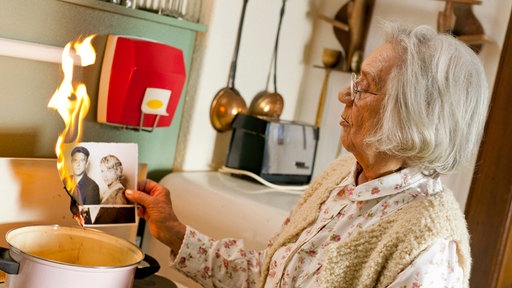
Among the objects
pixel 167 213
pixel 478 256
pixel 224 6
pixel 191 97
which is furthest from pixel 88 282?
pixel 478 256

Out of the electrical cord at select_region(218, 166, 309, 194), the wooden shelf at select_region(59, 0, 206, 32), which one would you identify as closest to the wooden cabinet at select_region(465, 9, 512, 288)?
the electrical cord at select_region(218, 166, 309, 194)

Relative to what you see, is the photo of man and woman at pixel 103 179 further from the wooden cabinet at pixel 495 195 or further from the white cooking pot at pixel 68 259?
the wooden cabinet at pixel 495 195

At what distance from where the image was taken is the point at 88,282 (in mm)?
1318

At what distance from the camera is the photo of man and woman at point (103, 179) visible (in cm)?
155

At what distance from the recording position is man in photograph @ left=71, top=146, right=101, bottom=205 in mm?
1545

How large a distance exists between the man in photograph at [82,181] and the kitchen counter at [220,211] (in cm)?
54

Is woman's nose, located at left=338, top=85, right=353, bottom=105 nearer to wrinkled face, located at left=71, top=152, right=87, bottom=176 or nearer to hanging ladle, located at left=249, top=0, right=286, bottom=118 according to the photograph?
wrinkled face, located at left=71, top=152, right=87, bottom=176

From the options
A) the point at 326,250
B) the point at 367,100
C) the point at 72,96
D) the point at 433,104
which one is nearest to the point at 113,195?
the point at 72,96

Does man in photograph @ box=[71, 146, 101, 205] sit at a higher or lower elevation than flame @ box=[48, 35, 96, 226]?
lower

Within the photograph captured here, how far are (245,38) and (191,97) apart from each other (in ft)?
0.92

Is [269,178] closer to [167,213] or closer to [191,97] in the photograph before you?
[191,97]

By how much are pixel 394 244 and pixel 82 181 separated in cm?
67

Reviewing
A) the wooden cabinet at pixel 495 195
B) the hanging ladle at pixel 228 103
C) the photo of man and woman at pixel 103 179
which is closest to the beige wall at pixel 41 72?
the photo of man and woman at pixel 103 179

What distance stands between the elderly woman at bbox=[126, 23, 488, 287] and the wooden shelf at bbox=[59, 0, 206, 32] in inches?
24.9
